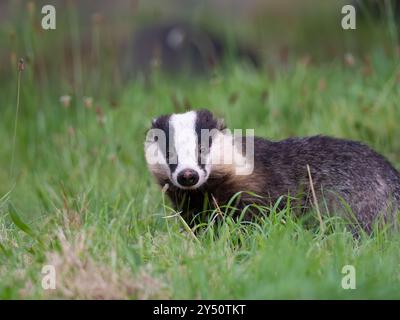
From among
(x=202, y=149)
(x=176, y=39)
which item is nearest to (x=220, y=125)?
(x=202, y=149)

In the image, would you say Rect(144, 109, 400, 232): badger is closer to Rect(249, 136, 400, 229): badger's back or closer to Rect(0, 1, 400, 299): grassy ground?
Rect(249, 136, 400, 229): badger's back

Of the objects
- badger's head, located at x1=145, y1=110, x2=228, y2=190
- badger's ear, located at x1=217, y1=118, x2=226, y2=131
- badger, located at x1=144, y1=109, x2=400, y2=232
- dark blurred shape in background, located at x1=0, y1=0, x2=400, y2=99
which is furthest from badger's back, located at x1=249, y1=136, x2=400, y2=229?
dark blurred shape in background, located at x1=0, y1=0, x2=400, y2=99

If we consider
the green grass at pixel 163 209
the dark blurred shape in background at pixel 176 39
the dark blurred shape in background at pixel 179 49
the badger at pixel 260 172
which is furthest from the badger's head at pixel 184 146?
the dark blurred shape in background at pixel 179 49

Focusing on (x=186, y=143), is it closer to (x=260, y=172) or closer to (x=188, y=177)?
(x=188, y=177)

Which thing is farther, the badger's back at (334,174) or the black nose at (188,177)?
the badger's back at (334,174)

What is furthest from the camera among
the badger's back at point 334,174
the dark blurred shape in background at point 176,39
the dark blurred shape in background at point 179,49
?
the dark blurred shape in background at point 179,49

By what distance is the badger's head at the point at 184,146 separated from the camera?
4.31 m

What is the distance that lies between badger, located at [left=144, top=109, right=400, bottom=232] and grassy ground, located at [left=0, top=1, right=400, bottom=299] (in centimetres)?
21

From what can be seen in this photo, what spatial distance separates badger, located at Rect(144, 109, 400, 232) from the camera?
175 inches

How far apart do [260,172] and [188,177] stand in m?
→ 0.57

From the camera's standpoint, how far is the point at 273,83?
6.67m

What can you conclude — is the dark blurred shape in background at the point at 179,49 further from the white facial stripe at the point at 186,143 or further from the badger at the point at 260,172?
the white facial stripe at the point at 186,143
